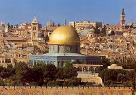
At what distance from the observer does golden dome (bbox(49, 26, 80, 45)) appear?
176 feet

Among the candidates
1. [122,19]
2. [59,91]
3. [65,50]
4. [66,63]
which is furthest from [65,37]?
[122,19]

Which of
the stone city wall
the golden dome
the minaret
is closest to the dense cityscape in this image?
the golden dome

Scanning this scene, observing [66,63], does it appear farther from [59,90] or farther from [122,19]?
[122,19]

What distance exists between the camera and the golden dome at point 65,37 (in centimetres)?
5369

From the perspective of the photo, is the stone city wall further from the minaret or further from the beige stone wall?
the minaret

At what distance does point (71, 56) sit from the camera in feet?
175

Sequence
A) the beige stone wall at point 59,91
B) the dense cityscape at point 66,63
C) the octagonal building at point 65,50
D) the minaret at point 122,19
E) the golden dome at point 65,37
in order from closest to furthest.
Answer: the beige stone wall at point 59,91 < the dense cityscape at point 66,63 < the octagonal building at point 65,50 < the golden dome at point 65,37 < the minaret at point 122,19

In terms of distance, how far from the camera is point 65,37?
53719mm

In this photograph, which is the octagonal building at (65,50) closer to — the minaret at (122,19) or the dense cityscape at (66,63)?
the dense cityscape at (66,63)

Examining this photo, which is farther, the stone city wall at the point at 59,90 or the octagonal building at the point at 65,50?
the octagonal building at the point at 65,50

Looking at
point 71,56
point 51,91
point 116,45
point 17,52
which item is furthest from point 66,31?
point 116,45

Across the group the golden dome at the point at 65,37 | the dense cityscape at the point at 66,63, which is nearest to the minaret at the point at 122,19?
the dense cityscape at the point at 66,63

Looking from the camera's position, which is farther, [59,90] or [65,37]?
[65,37]

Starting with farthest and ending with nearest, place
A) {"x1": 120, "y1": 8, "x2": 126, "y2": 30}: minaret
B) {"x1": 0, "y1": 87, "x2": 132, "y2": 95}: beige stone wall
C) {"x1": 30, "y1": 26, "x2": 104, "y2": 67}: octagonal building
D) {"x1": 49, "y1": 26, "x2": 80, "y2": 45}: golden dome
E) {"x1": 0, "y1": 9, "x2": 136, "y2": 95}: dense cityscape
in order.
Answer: {"x1": 120, "y1": 8, "x2": 126, "y2": 30}: minaret
{"x1": 49, "y1": 26, "x2": 80, "y2": 45}: golden dome
{"x1": 30, "y1": 26, "x2": 104, "y2": 67}: octagonal building
{"x1": 0, "y1": 9, "x2": 136, "y2": 95}: dense cityscape
{"x1": 0, "y1": 87, "x2": 132, "y2": 95}: beige stone wall
